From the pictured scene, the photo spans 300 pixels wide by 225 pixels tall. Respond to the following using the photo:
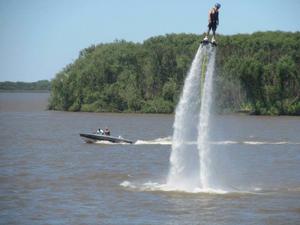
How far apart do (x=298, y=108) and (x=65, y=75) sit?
3837 cm

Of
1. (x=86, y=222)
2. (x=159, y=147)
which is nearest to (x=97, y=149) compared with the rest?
(x=159, y=147)

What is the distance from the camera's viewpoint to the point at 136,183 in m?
35.7

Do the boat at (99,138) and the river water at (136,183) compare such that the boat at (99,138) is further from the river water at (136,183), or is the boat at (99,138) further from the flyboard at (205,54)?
the flyboard at (205,54)

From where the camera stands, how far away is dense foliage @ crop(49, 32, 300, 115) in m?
105

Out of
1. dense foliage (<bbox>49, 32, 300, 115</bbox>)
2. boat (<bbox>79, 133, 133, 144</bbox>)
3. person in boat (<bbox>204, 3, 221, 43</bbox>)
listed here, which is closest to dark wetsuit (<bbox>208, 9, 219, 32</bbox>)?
person in boat (<bbox>204, 3, 221, 43</bbox>)

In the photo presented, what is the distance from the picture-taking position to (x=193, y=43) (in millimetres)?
120250

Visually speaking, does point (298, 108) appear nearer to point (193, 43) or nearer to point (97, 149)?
point (193, 43)

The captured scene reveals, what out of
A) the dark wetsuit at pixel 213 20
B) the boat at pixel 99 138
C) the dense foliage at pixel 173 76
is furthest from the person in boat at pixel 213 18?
the dense foliage at pixel 173 76

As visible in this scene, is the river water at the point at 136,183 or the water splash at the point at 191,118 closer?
the river water at the point at 136,183

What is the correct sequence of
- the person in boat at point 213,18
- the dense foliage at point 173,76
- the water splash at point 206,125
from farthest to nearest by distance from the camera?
1. the dense foliage at point 173,76
2. the water splash at point 206,125
3. the person in boat at point 213,18

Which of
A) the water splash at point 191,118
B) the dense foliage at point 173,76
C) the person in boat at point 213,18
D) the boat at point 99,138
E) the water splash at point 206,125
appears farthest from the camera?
the dense foliage at point 173,76

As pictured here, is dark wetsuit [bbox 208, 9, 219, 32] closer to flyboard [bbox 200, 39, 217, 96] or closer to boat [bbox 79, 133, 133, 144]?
flyboard [bbox 200, 39, 217, 96]

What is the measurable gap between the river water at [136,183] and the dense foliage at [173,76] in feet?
132

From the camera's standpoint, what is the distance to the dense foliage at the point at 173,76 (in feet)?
345
